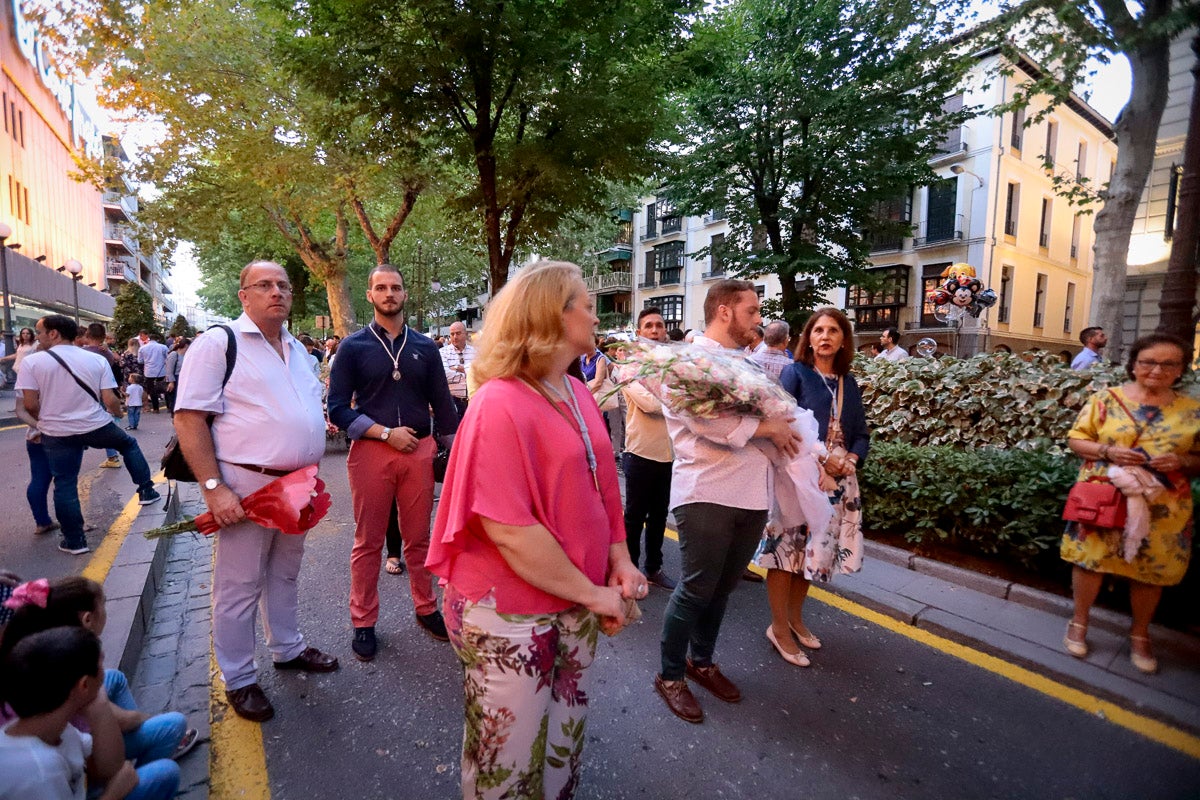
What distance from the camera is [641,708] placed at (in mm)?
2895

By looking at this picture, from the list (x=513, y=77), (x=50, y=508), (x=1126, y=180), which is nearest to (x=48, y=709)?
(x=50, y=508)

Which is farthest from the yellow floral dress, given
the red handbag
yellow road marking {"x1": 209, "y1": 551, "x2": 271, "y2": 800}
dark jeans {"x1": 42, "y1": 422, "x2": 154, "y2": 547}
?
dark jeans {"x1": 42, "y1": 422, "x2": 154, "y2": 547}

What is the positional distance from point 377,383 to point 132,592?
2.02 meters

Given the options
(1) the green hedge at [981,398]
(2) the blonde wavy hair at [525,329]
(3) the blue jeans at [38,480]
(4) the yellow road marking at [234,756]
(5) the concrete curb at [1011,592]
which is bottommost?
(4) the yellow road marking at [234,756]

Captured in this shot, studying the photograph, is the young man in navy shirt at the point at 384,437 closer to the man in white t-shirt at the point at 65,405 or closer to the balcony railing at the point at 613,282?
the man in white t-shirt at the point at 65,405

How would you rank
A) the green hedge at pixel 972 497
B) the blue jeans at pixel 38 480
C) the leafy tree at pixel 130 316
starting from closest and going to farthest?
the green hedge at pixel 972 497, the blue jeans at pixel 38 480, the leafy tree at pixel 130 316

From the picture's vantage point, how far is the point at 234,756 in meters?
2.53

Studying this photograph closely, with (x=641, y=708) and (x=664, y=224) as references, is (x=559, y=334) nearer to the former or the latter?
(x=641, y=708)

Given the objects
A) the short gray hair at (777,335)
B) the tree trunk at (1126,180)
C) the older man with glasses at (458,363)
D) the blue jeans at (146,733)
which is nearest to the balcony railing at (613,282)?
the tree trunk at (1126,180)

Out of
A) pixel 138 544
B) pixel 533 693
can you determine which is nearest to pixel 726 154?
pixel 138 544

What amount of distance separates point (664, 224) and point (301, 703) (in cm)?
3786

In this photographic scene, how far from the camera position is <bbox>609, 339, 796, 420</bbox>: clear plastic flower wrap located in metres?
2.41

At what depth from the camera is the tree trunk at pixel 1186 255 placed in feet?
13.8

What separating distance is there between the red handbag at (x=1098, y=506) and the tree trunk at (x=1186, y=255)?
6.01 ft
